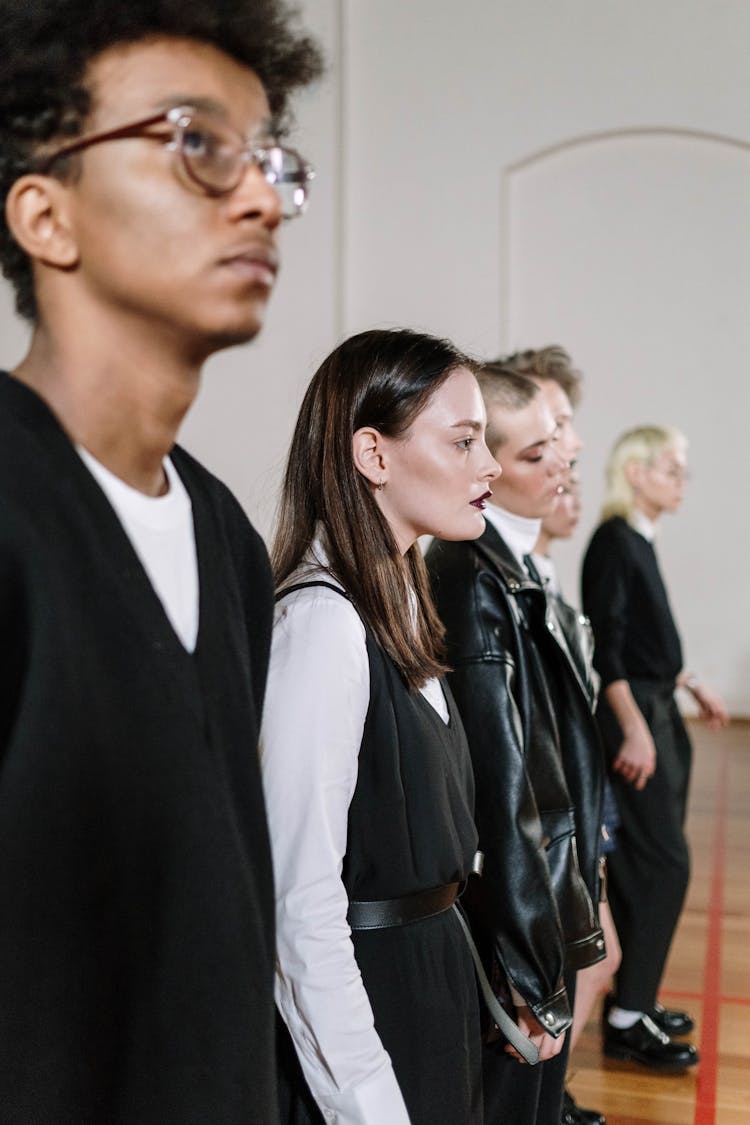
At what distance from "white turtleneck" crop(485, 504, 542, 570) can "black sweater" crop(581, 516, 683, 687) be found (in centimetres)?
132

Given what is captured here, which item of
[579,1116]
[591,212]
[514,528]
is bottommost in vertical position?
[579,1116]

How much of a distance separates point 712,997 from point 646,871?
0.69 meters

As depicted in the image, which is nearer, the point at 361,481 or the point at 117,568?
the point at 117,568

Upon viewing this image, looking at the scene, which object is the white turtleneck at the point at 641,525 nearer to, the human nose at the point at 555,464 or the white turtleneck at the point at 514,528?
the human nose at the point at 555,464

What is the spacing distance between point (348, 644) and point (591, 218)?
10.00 metres

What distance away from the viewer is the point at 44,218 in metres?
1.04

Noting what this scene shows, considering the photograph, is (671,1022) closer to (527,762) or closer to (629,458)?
(629,458)

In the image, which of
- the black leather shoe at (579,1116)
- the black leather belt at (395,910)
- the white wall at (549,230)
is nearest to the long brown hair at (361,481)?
the black leather belt at (395,910)

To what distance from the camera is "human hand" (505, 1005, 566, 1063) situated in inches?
87.5

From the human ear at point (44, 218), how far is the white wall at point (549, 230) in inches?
373

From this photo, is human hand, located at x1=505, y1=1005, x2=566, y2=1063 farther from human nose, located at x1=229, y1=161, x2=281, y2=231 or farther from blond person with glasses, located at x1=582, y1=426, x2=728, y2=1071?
blond person with glasses, located at x1=582, y1=426, x2=728, y2=1071

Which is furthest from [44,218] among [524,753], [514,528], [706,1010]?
[706,1010]

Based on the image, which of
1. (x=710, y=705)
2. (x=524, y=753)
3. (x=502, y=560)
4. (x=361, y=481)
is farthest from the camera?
(x=710, y=705)

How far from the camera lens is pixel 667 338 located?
1084cm
